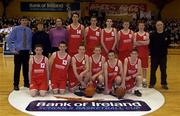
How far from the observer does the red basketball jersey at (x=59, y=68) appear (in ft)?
21.8

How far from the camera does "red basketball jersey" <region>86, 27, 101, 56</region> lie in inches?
285

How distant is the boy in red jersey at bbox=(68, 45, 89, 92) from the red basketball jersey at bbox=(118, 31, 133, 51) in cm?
89

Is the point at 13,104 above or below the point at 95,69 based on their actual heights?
below

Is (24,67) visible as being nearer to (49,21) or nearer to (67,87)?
(67,87)

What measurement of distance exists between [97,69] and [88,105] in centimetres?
109

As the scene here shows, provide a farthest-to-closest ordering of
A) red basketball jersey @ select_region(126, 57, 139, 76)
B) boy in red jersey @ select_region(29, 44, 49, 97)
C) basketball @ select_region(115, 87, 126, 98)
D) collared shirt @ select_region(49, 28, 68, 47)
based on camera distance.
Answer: collared shirt @ select_region(49, 28, 68, 47) → red basketball jersey @ select_region(126, 57, 139, 76) → boy in red jersey @ select_region(29, 44, 49, 97) → basketball @ select_region(115, 87, 126, 98)

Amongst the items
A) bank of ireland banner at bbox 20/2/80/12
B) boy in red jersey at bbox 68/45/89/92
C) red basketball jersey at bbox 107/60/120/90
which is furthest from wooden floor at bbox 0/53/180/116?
bank of ireland banner at bbox 20/2/80/12

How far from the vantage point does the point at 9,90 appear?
6.96 meters

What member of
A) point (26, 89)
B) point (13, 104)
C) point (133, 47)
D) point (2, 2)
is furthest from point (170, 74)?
point (2, 2)

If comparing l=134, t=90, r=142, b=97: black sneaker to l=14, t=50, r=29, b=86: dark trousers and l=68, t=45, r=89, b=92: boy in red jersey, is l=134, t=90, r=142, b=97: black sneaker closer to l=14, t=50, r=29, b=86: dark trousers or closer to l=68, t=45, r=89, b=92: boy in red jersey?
l=68, t=45, r=89, b=92: boy in red jersey

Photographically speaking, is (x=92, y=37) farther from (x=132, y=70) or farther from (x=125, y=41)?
(x=132, y=70)

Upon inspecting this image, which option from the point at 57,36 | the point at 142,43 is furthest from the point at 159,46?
the point at 57,36

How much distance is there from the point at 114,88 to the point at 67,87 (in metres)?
0.94

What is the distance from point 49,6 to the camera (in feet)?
49.1
